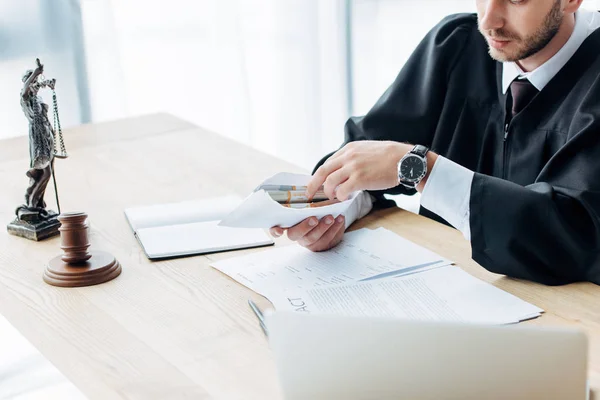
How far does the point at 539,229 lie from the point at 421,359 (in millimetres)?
674

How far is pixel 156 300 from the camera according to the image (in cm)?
147

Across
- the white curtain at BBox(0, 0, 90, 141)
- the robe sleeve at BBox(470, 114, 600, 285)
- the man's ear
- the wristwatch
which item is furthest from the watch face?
the white curtain at BBox(0, 0, 90, 141)

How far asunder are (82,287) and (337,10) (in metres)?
2.83

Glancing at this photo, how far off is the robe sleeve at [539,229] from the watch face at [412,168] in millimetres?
104

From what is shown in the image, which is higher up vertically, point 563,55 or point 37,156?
point 563,55

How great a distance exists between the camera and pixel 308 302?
1.40m

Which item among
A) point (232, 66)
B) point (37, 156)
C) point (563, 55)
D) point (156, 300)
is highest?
point (563, 55)

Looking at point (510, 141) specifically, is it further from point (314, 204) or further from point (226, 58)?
point (226, 58)

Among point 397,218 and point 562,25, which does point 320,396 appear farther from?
point 562,25

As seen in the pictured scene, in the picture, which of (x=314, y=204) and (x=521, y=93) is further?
(x=521, y=93)

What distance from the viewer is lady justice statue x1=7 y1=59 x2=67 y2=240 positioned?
1.66 meters

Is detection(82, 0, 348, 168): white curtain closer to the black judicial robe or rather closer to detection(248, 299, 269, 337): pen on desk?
the black judicial robe

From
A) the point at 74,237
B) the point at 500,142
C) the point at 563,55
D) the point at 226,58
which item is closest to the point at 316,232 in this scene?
the point at 74,237

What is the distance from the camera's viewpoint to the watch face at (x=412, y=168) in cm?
157
